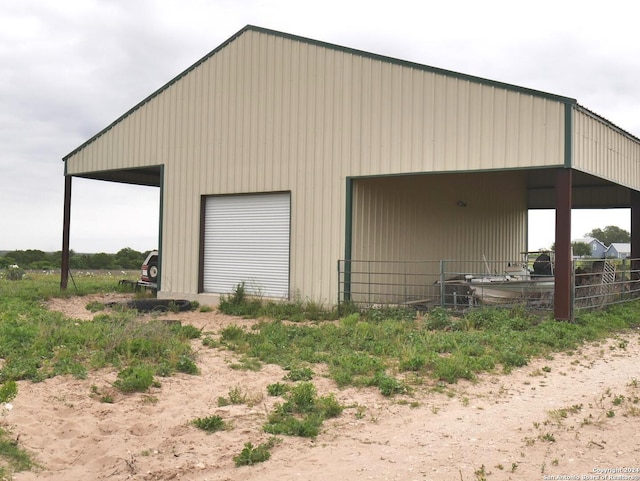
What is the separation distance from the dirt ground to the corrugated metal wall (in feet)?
19.4

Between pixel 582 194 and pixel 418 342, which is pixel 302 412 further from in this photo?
pixel 582 194

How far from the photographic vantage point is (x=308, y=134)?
1523cm

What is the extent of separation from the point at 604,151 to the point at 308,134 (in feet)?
21.9

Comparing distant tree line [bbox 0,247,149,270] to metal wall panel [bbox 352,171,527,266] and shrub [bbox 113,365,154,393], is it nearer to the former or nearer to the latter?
metal wall panel [bbox 352,171,527,266]

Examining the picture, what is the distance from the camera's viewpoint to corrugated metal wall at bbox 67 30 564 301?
1270 cm

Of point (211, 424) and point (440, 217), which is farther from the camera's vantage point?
point (440, 217)

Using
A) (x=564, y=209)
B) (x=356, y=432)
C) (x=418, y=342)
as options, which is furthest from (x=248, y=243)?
(x=356, y=432)

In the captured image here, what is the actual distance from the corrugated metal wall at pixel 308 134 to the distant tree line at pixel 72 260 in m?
22.6

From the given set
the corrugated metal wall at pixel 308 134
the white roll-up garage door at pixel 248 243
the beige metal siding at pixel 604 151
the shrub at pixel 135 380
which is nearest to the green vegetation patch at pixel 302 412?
the shrub at pixel 135 380

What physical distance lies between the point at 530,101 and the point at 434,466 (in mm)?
8924

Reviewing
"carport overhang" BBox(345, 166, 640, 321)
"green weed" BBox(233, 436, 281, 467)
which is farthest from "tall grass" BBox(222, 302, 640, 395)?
"green weed" BBox(233, 436, 281, 467)

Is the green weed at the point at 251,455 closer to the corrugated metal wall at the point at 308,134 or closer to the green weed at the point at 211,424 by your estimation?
the green weed at the point at 211,424

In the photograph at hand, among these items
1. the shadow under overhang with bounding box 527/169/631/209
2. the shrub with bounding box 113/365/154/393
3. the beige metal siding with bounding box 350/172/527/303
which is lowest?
the shrub with bounding box 113/365/154/393

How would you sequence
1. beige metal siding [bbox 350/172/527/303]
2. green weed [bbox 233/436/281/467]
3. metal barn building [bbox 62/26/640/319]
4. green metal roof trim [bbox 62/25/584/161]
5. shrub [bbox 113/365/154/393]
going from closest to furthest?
green weed [bbox 233/436/281/467]
shrub [bbox 113/365/154/393]
green metal roof trim [bbox 62/25/584/161]
metal barn building [bbox 62/26/640/319]
beige metal siding [bbox 350/172/527/303]
